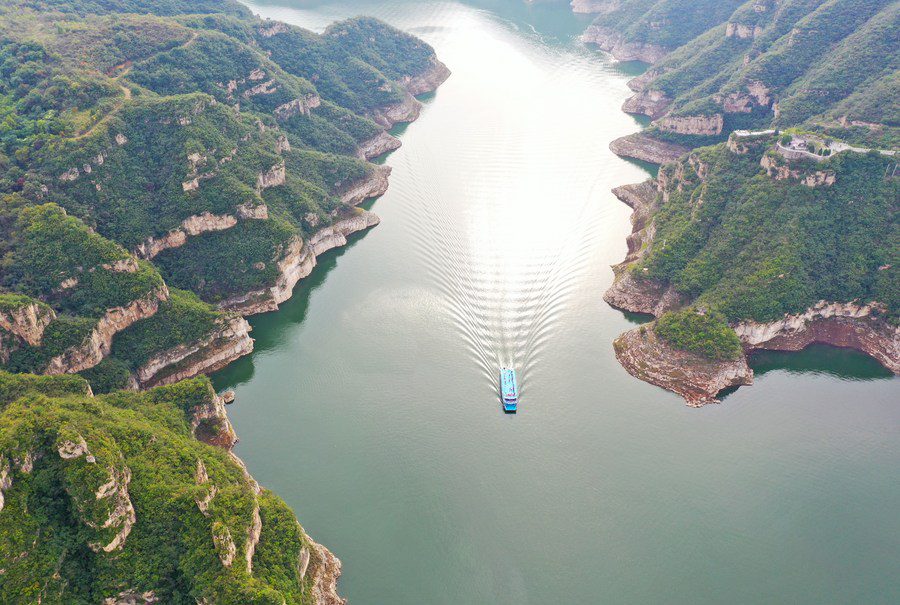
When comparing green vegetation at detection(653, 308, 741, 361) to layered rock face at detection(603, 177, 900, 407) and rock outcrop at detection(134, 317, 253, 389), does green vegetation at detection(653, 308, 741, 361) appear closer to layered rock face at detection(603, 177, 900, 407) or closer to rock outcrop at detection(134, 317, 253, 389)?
layered rock face at detection(603, 177, 900, 407)

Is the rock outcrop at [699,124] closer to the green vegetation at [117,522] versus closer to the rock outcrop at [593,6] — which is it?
the green vegetation at [117,522]

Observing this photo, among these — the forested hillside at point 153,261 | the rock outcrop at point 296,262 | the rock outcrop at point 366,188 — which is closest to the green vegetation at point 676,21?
the forested hillside at point 153,261

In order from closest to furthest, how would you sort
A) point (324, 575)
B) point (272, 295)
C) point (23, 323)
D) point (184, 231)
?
1. point (324, 575)
2. point (23, 323)
3. point (184, 231)
4. point (272, 295)

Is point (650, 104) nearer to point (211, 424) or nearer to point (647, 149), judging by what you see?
point (647, 149)

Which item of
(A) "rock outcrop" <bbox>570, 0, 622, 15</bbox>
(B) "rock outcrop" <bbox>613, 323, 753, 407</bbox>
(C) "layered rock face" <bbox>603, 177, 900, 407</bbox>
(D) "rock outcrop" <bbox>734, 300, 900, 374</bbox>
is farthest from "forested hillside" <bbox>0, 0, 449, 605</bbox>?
(A) "rock outcrop" <bbox>570, 0, 622, 15</bbox>

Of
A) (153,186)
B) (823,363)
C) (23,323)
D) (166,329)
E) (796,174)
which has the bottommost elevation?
(166,329)

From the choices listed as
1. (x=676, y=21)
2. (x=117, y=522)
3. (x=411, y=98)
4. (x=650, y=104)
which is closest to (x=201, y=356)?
(x=117, y=522)

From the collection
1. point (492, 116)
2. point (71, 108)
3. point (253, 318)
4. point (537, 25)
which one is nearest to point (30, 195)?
→ point (71, 108)
